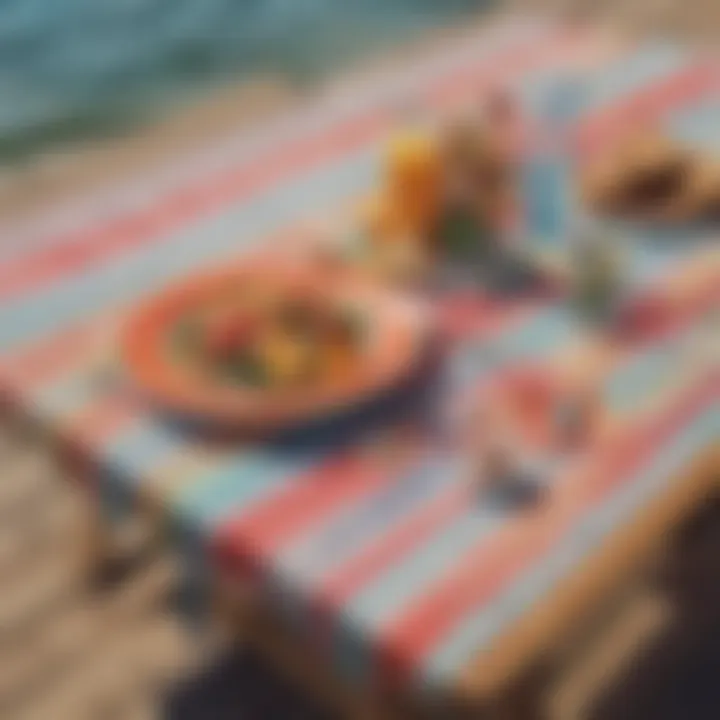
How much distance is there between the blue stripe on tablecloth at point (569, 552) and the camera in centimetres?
102

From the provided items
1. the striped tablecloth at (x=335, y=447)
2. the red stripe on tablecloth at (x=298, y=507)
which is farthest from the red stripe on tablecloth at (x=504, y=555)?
the red stripe on tablecloth at (x=298, y=507)

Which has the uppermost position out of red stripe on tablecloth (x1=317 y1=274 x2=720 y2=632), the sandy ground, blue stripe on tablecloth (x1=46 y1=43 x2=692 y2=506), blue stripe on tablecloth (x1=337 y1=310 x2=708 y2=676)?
the sandy ground

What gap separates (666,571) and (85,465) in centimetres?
77

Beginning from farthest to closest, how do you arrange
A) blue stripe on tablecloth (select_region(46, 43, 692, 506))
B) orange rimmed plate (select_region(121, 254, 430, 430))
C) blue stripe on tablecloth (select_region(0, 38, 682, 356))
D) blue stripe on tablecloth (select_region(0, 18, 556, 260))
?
blue stripe on tablecloth (select_region(46, 43, 692, 506)) < blue stripe on tablecloth (select_region(0, 18, 556, 260)) < blue stripe on tablecloth (select_region(0, 38, 682, 356)) < orange rimmed plate (select_region(121, 254, 430, 430))

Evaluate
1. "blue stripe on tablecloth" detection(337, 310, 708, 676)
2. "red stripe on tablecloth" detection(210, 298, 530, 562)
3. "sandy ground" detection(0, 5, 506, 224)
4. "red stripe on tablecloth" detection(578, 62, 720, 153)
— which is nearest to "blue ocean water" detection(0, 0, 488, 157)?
"sandy ground" detection(0, 5, 506, 224)

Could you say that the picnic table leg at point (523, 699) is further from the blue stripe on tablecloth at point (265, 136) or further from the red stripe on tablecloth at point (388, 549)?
the blue stripe on tablecloth at point (265, 136)

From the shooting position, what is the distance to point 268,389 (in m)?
1.31

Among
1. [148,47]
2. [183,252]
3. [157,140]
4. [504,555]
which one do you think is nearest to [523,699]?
[504,555]

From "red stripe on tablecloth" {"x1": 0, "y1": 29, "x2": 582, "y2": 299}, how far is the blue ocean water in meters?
1.17

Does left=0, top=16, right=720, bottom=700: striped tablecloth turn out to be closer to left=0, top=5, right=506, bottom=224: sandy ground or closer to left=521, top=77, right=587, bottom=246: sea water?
left=521, top=77, right=587, bottom=246: sea water

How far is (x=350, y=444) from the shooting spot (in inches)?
48.9

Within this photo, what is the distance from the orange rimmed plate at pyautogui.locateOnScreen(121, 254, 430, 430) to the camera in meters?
1.26

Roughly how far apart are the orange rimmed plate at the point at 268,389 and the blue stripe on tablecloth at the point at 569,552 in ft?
0.80

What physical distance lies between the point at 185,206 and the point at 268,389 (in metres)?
0.46
